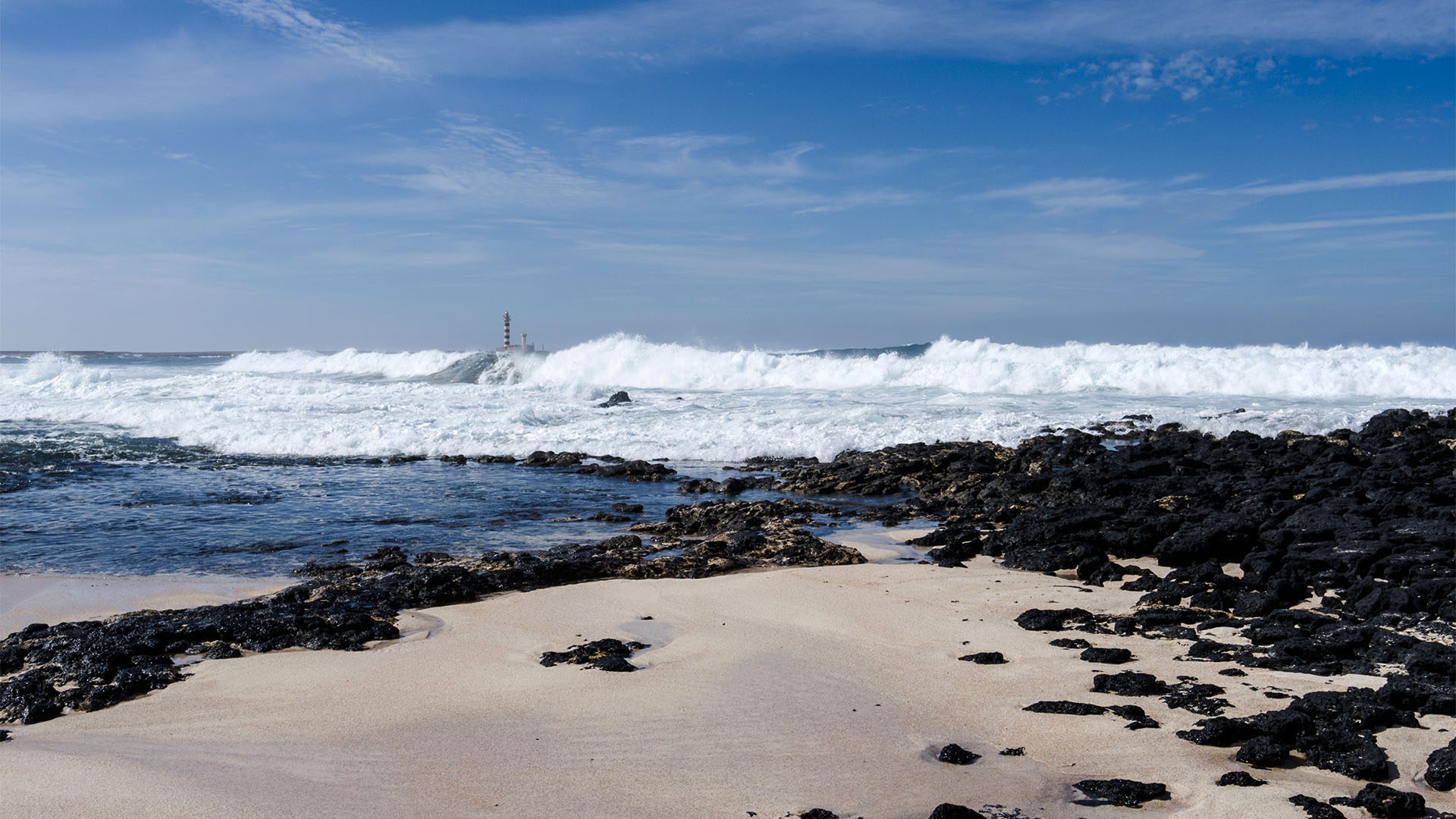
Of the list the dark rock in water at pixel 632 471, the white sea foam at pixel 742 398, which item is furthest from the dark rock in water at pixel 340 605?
the white sea foam at pixel 742 398

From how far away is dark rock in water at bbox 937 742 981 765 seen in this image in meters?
3.71

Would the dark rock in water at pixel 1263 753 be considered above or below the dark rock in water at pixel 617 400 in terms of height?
below

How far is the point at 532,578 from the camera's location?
6898 millimetres

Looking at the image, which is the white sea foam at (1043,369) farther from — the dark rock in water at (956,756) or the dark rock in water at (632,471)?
the dark rock in water at (956,756)

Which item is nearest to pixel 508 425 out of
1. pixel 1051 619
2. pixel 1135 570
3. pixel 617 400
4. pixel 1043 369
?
pixel 617 400

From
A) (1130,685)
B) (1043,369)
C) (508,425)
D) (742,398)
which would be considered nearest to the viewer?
(1130,685)

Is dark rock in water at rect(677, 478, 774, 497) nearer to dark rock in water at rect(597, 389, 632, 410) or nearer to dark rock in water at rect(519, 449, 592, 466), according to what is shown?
dark rock in water at rect(519, 449, 592, 466)

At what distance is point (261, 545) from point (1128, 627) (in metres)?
7.08

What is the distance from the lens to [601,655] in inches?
202

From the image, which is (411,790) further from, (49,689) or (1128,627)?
(1128,627)

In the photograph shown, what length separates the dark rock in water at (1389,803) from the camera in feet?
10.4

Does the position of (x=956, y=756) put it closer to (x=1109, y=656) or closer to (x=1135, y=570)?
(x=1109, y=656)

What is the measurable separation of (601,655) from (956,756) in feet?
7.03

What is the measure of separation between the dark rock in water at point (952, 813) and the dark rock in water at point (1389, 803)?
1301mm
